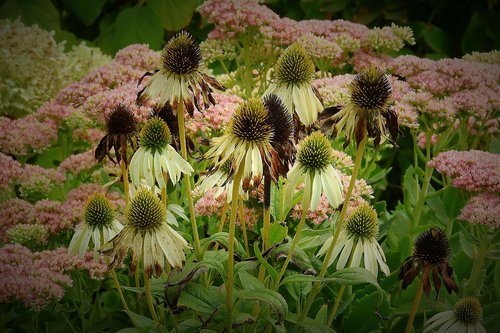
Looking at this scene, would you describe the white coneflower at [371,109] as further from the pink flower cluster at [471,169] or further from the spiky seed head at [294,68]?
the pink flower cluster at [471,169]

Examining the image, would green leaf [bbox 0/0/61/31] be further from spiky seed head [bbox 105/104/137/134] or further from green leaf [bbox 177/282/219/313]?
green leaf [bbox 177/282/219/313]

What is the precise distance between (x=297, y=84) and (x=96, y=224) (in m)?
0.44

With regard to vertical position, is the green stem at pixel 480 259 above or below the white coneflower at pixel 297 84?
below

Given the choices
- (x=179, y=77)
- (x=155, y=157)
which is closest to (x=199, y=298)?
(x=155, y=157)

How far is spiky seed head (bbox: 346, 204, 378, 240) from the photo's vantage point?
4.19 feet

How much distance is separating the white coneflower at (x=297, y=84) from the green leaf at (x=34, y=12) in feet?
6.17

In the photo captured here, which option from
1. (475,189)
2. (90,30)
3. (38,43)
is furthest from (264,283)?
(90,30)

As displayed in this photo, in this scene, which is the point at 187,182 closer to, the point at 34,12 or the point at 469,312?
the point at 469,312

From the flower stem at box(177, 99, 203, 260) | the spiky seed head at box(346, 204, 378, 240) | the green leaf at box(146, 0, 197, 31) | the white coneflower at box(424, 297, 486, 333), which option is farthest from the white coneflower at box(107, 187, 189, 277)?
the green leaf at box(146, 0, 197, 31)

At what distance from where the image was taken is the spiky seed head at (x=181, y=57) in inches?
49.3

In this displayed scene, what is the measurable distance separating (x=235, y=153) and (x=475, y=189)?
0.69 metres

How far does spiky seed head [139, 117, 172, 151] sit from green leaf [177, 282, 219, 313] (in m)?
0.24

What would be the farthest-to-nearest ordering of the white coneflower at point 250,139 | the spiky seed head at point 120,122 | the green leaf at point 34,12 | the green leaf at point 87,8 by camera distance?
the green leaf at point 87,8 → the green leaf at point 34,12 → the spiky seed head at point 120,122 → the white coneflower at point 250,139

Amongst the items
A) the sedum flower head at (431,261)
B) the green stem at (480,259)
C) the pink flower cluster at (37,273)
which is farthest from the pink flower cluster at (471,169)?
the pink flower cluster at (37,273)
